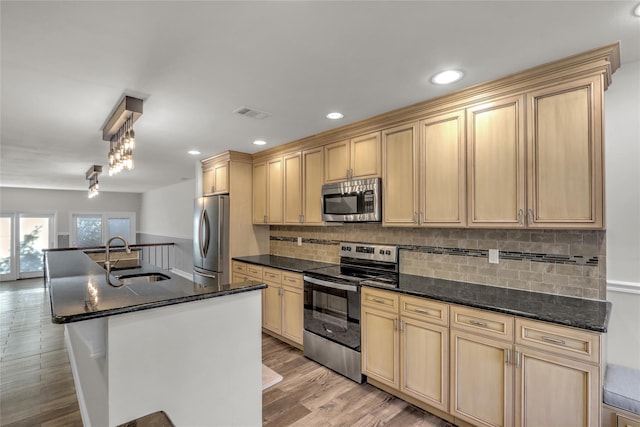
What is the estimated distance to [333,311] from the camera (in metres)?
3.02

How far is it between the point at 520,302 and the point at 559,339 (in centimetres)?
34

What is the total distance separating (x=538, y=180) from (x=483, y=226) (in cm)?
45

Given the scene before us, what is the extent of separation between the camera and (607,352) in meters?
2.03

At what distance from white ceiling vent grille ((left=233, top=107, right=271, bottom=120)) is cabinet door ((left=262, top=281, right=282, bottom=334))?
1.88 metres

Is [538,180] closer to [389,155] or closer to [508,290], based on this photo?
[508,290]

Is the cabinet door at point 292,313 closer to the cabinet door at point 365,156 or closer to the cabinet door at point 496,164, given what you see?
the cabinet door at point 365,156

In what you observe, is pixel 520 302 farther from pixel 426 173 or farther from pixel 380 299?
pixel 426 173

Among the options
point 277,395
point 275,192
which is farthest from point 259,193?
point 277,395

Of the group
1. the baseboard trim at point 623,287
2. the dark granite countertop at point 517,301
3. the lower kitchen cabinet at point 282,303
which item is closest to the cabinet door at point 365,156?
the dark granite countertop at point 517,301

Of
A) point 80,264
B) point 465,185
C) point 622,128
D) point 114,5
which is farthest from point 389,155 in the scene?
point 80,264

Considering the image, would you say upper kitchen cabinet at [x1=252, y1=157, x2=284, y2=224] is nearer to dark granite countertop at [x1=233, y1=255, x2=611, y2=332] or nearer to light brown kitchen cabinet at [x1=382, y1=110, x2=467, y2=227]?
light brown kitchen cabinet at [x1=382, y1=110, x2=467, y2=227]

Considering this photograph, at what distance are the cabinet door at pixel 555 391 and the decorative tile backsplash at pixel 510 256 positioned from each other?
637 millimetres

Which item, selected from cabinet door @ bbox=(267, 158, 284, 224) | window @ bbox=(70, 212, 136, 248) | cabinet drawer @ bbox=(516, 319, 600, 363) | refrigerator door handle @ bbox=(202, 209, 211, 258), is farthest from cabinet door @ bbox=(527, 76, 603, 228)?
window @ bbox=(70, 212, 136, 248)

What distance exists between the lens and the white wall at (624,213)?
6.44 feet
